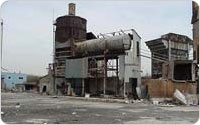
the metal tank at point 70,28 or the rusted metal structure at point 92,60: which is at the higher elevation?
the metal tank at point 70,28

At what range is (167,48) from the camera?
1455 inches

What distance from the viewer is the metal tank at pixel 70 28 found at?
3900cm

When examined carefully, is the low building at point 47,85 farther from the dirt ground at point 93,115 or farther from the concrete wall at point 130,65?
the dirt ground at point 93,115

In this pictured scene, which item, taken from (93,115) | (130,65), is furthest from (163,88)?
(93,115)

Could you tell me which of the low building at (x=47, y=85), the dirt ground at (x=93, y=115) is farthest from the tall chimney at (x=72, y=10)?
the dirt ground at (x=93, y=115)

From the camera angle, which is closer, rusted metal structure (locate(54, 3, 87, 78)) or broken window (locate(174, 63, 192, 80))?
broken window (locate(174, 63, 192, 80))

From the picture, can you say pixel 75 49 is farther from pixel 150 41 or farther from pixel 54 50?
pixel 150 41

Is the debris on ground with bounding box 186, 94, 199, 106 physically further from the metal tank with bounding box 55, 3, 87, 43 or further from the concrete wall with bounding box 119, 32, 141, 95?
the metal tank with bounding box 55, 3, 87, 43

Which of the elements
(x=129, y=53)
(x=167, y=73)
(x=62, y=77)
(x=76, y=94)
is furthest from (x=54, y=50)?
(x=167, y=73)

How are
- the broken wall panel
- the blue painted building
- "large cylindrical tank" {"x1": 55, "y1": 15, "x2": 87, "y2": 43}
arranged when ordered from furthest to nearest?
the blue painted building → "large cylindrical tank" {"x1": 55, "y1": 15, "x2": 87, "y2": 43} → the broken wall panel

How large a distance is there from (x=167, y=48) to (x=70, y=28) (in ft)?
38.3

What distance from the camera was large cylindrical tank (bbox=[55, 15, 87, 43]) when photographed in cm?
3900

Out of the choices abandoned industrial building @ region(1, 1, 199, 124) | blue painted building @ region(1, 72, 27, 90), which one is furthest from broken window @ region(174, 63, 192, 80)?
blue painted building @ region(1, 72, 27, 90)

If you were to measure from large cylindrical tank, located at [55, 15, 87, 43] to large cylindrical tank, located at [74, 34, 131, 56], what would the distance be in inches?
89.6
